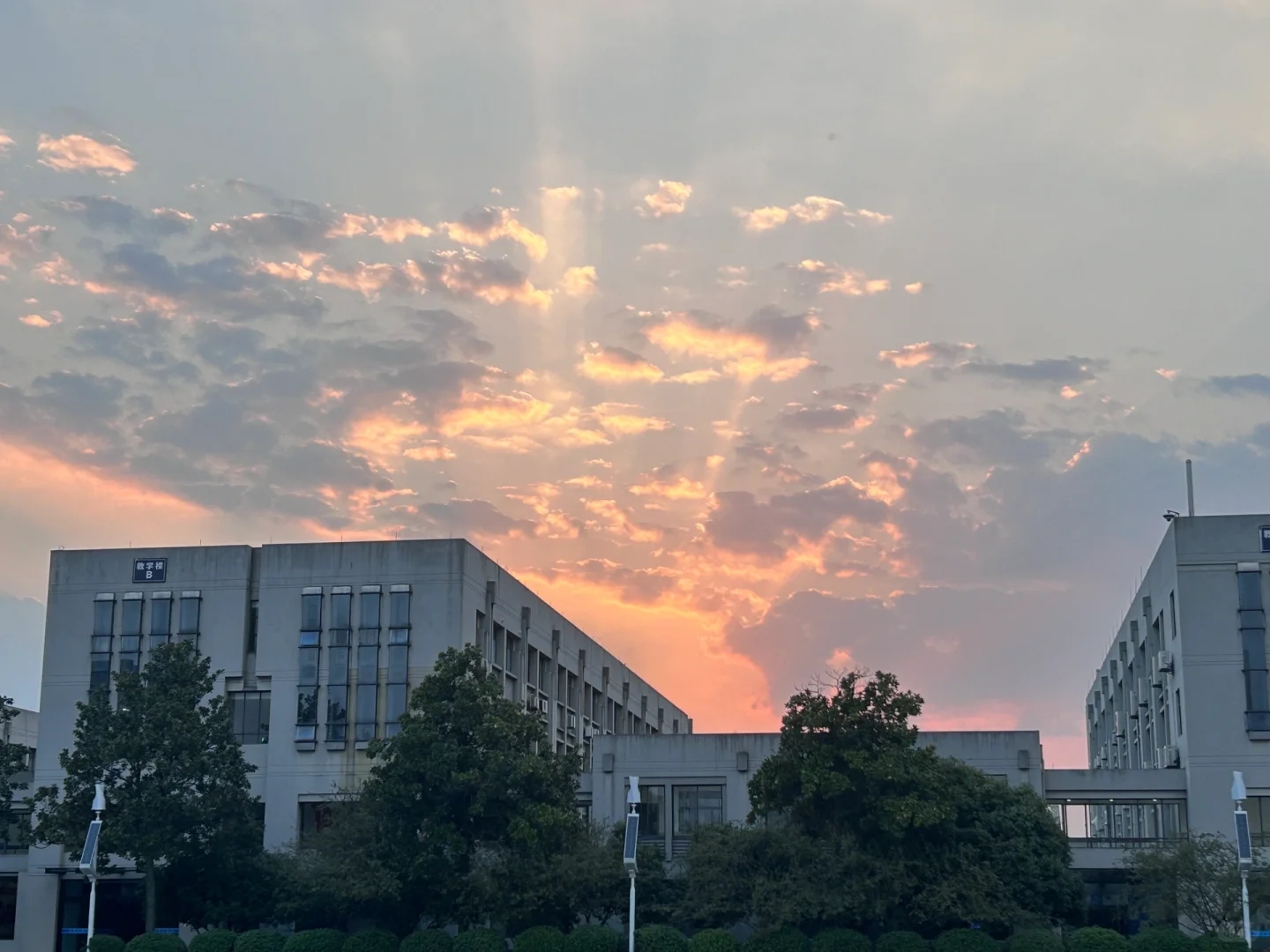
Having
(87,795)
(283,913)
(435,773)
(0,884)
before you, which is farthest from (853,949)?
(0,884)

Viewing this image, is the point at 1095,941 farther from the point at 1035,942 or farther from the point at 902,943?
the point at 902,943

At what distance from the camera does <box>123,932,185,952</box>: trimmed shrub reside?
5884 centimetres

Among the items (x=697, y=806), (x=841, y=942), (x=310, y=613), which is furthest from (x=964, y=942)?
(x=310, y=613)

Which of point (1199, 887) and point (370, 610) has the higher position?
point (370, 610)

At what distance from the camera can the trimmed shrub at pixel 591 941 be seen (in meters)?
55.6

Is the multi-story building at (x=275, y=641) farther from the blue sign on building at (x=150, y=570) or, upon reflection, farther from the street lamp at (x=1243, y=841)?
the street lamp at (x=1243, y=841)

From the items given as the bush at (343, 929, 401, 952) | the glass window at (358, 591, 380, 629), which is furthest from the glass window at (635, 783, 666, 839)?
the bush at (343, 929, 401, 952)

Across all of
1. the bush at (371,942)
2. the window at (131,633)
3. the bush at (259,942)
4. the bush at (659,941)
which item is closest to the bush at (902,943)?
the bush at (659,941)

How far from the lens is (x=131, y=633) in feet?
251

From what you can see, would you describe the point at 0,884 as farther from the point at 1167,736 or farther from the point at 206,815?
the point at 1167,736

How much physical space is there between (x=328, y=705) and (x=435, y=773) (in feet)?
57.2

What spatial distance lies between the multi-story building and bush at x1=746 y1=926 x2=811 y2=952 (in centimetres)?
2049

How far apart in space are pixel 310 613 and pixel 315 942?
68.0ft

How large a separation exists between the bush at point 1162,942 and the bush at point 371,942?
82.5 ft
